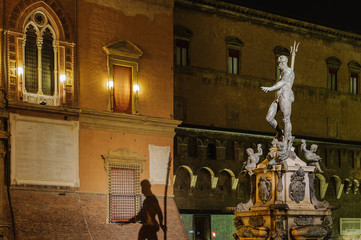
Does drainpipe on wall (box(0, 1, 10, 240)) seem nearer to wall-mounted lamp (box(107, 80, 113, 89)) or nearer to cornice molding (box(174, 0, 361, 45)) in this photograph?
wall-mounted lamp (box(107, 80, 113, 89))

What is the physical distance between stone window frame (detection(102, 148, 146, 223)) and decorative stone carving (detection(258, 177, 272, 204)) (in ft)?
30.5

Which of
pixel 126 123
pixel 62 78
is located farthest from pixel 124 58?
pixel 62 78

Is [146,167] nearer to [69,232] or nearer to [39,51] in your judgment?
[69,232]

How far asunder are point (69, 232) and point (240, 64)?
1668 centimetres

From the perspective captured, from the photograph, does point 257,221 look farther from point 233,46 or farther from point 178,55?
point 233,46

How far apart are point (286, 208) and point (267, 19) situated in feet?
76.2

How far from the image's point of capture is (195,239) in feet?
96.2

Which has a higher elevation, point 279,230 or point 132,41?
point 132,41

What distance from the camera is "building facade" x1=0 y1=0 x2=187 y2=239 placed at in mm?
20750

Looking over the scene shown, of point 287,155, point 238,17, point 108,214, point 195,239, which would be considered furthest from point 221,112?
point 287,155

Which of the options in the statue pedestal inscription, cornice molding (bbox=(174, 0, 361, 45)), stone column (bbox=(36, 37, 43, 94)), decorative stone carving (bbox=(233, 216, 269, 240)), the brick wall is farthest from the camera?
cornice molding (bbox=(174, 0, 361, 45))

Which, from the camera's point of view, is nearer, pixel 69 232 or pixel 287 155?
pixel 287 155

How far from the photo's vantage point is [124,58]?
933 inches

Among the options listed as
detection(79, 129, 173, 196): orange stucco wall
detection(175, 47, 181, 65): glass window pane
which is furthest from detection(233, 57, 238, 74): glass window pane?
detection(79, 129, 173, 196): orange stucco wall
